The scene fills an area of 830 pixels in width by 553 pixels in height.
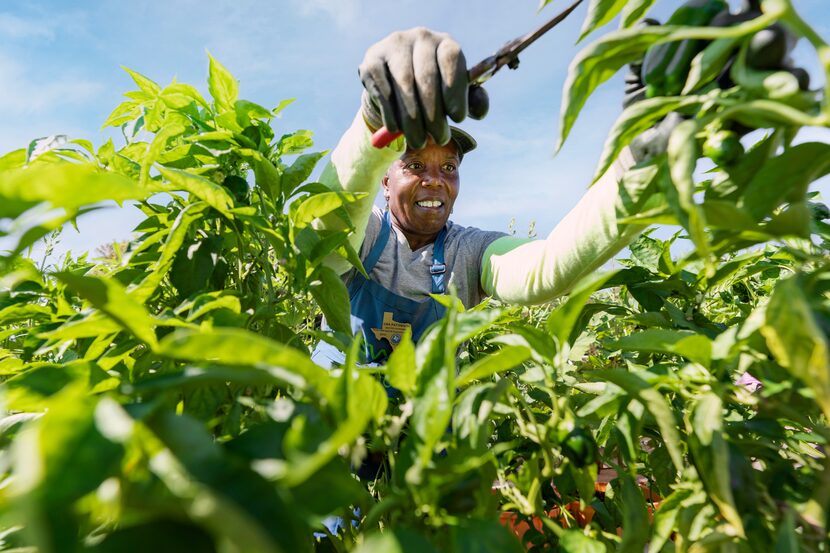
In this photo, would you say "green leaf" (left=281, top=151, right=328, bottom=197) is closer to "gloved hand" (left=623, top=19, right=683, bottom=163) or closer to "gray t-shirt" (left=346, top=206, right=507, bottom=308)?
"gloved hand" (left=623, top=19, right=683, bottom=163)

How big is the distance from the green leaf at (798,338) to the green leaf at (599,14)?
0.25m

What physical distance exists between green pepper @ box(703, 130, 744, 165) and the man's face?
148 centimetres

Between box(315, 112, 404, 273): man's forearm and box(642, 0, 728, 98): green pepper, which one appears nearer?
box(642, 0, 728, 98): green pepper

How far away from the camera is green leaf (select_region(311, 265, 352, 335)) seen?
2.22ft

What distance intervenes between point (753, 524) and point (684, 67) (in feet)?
1.21

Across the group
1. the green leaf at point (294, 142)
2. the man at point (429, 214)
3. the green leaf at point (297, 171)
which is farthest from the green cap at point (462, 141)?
the green leaf at point (297, 171)

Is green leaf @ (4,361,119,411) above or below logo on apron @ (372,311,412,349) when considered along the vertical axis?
below

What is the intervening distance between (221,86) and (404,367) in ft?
1.87

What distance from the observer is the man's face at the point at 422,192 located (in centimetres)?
188

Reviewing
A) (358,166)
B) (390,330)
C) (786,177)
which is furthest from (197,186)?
(390,330)

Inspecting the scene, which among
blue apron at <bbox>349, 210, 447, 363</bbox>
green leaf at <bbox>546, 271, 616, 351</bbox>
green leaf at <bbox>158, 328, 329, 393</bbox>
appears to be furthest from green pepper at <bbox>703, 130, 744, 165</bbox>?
blue apron at <bbox>349, 210, 447, 363</bbox>

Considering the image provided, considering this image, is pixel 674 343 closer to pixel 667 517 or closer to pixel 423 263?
pixel 667 517

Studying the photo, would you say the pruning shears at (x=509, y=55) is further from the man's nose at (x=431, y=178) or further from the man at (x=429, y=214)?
the man's nose at (x=431, y=178)

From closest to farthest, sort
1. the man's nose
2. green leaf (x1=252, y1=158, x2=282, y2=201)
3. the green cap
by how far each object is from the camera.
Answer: green leaf (x1=252, y1=158, x2=282, y2=201) < the man's nose < the green cap
